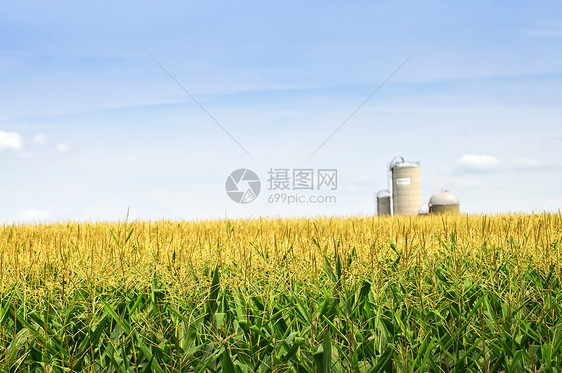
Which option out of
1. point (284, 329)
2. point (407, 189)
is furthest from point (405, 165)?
point (284, 329)

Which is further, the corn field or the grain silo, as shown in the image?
the grain silo

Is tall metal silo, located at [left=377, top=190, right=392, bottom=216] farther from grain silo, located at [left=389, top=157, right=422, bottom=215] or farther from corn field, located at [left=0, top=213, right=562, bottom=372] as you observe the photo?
corn field, located at [left=0, top=213, right=562, bottom=372]

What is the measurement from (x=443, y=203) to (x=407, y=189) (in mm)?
2314

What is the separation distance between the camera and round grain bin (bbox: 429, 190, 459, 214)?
91.6 feet

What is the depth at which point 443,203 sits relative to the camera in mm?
28094

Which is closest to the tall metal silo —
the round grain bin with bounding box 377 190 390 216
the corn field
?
the round grain bin with bounding box 377 190 390 216

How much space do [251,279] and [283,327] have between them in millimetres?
605

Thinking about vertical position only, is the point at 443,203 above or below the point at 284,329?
above

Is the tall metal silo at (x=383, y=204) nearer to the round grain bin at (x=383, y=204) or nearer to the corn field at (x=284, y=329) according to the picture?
the round grain bin at (x=383, y=204)

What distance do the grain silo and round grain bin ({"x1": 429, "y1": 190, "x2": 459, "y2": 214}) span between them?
0.91m

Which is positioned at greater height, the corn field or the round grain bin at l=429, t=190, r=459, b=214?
the round grain bin at l=429, t=190, r=459, b=214

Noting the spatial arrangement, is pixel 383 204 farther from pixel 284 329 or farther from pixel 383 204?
pixel 284 329

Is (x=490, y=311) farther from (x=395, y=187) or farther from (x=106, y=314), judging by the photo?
(x=395, y=187)

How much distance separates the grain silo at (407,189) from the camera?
28859mm
